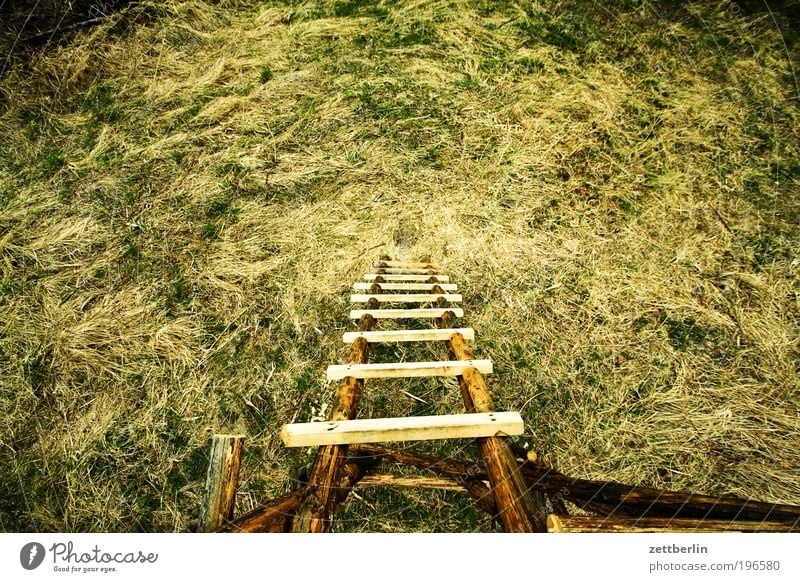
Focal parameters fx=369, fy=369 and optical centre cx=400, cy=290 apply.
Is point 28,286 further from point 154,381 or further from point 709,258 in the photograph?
point 709,258

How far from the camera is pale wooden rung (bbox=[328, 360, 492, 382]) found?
2.16 metres

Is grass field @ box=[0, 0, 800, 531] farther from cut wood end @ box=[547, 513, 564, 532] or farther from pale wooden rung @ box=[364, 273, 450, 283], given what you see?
cut wood end @ box=[547, 513, 564, 532]

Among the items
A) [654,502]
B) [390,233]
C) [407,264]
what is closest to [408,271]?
[407,264]

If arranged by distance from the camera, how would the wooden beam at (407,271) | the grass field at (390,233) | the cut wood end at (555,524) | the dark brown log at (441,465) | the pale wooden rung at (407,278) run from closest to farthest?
the cut wood end at (555,524)
the dark brown log at (441,465)
the grass field at (390,233)
the pale wooden rung at (407,278)
the wooden beam at (407,271)

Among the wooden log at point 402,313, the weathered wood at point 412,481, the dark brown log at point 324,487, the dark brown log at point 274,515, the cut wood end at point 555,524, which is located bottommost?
the weathered wood at point 412,481

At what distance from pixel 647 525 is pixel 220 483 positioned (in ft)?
5.72

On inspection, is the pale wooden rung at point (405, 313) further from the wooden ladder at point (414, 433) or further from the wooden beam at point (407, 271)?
the wooden beam at point (407, 271)

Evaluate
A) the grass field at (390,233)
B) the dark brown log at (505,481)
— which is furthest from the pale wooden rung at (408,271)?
the dark brown log at (505,481)

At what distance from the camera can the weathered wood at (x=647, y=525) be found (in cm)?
133

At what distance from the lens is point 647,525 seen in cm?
145

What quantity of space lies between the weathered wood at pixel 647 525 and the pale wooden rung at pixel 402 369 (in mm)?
936

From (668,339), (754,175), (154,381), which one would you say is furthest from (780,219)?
(154,381)

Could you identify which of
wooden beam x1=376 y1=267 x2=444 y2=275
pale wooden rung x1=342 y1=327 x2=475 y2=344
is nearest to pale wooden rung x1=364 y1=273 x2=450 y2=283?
wooden beam x1=376 y1=267 x2=444 y2=275
